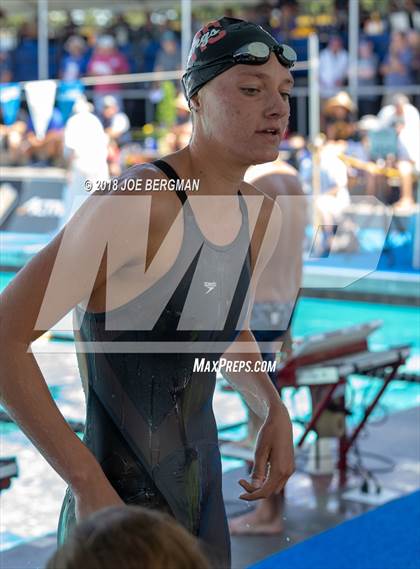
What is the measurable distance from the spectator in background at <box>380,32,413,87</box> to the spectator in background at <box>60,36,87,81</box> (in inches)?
227

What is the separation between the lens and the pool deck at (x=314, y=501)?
400 centimetres

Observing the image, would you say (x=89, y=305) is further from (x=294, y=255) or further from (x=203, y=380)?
(x=294, y=255)

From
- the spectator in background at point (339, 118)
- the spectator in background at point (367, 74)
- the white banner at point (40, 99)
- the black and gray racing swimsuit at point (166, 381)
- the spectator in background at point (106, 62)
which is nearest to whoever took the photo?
the black and gray racing swimsuit at point (166, 381)

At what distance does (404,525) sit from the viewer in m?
3.81

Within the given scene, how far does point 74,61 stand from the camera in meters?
18.4

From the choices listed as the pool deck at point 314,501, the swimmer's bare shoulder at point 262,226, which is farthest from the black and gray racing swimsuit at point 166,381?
the pool deck at point 314,501

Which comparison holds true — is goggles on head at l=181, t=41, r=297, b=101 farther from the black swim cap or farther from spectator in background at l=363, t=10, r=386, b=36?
spectator in background at l=363, t=10, r=386, b=36

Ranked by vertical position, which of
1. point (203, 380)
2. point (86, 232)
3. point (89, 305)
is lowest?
point (203, 380)

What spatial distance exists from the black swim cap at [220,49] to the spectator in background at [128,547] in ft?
3.78

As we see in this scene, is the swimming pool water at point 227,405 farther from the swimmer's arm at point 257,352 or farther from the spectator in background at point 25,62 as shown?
the spectator in background at point 25,62

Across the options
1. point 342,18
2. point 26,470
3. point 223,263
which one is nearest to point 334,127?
point 342,18

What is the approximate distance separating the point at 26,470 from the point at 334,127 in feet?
30.6

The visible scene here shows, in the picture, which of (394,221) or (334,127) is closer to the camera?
(394,221)

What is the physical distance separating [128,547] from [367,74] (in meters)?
14.8
